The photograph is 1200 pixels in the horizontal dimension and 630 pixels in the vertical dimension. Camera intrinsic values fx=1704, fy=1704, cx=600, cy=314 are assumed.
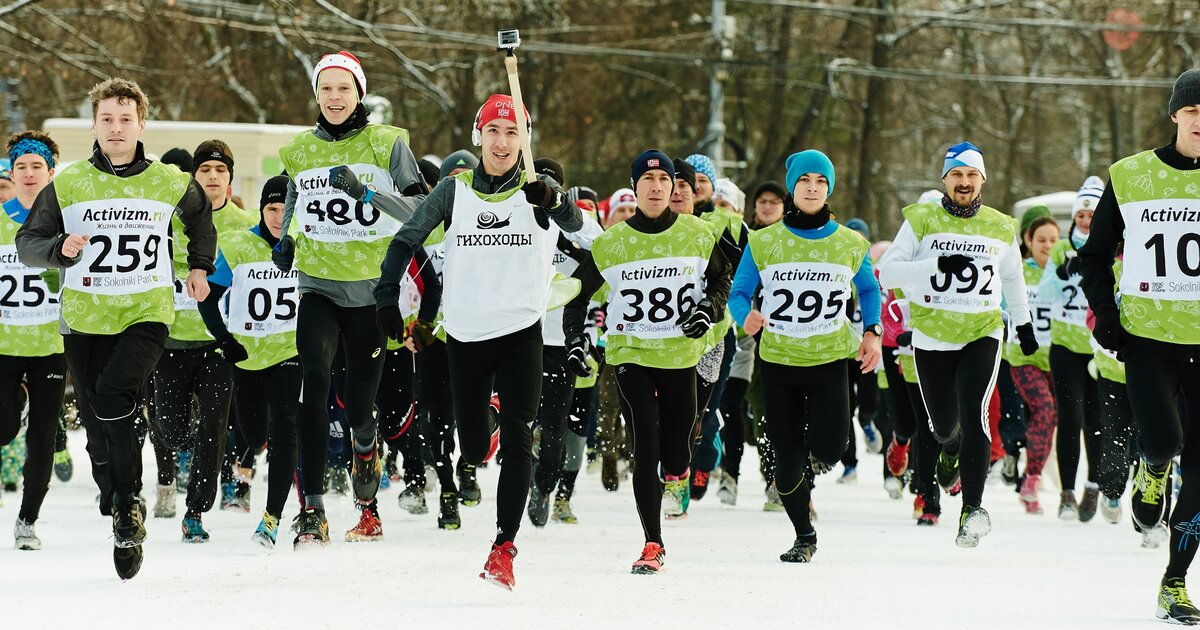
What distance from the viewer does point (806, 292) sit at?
884 cm

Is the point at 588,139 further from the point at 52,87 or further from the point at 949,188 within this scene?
the point at 949,188

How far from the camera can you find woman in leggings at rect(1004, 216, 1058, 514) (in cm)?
1188

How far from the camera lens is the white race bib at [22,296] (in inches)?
368

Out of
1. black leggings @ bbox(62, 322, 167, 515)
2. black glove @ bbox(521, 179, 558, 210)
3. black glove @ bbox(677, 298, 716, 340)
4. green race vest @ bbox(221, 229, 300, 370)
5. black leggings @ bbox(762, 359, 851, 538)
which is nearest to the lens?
black glove @ bbox(521, 179, 558, 210)

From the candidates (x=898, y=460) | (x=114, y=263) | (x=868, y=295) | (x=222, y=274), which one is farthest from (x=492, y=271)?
(x=898, y=460)

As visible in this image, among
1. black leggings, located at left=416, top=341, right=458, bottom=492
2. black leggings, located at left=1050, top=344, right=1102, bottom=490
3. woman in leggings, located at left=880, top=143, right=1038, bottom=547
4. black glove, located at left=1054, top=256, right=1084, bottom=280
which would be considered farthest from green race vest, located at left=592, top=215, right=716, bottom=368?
black leggings, located at left=1050, top=344, right=1102, bottom=490

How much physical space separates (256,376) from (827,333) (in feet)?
10.5

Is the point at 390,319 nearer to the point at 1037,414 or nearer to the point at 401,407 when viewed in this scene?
the point at 401,407

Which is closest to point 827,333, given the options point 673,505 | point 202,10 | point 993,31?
point 673,505

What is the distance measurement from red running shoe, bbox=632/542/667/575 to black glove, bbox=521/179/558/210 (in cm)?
182

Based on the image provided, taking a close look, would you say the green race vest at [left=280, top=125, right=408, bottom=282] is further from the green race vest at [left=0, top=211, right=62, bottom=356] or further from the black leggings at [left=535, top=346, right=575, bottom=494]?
the black leggings at [left=535, top=346, right=575, bottom=494]

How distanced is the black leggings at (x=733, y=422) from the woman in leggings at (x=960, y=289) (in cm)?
266

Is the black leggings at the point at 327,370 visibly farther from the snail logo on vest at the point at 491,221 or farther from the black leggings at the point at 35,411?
the black leggings at the point at 35,411

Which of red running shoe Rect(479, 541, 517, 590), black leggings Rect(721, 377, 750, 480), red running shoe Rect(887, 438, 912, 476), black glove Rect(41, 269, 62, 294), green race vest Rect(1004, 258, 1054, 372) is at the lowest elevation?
red running shoe Rect(887, 438, 912, 476)
